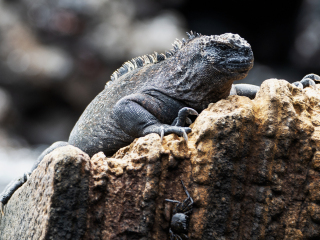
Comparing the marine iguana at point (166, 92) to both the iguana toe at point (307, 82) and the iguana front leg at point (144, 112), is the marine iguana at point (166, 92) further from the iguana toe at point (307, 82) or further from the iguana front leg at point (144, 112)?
the iguana toe at point (307, 82)

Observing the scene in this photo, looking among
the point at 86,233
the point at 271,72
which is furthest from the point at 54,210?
the point at 271,72

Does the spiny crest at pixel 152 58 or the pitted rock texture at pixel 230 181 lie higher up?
the spiny crest at pixel 152 58

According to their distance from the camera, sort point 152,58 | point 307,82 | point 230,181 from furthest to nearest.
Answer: point 152,58 → point 307,82 → point 230,181

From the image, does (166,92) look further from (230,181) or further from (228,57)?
(230,181)

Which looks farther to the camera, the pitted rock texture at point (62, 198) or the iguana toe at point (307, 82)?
the iguana toe at point (307, 82)

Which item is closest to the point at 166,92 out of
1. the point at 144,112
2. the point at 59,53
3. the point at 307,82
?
the point at 144,112

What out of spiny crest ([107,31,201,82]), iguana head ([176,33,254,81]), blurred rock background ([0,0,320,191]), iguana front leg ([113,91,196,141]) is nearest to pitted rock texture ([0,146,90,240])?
iguana front leg ([113,91,196,141])

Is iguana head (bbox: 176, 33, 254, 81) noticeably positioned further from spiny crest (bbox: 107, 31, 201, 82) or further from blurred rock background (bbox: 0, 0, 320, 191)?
blurred rock background (bbox: 0, 0, 320, 191)

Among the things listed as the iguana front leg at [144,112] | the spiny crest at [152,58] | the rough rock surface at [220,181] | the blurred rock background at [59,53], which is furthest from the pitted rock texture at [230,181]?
the blurred rock background at [59,53]
